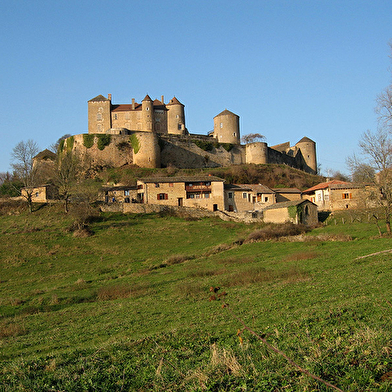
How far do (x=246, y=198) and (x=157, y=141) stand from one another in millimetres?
21945

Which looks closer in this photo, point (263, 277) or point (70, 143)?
point (263, 277)

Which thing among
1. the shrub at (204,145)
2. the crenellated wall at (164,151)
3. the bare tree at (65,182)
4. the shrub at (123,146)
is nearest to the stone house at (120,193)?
the bare tree at (65,182)

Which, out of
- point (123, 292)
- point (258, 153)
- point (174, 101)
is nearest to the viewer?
point (123, 292)

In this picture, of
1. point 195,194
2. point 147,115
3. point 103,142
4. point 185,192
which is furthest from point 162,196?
point 147,115

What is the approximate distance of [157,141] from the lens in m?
67.9

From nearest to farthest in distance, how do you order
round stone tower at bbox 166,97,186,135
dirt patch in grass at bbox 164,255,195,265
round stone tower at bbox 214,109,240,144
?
dirt patch in grass at bbox 164,255,195,265
round stone tower at bbox 166,97,186,135
round stone tower at bbox 214,109,240,144

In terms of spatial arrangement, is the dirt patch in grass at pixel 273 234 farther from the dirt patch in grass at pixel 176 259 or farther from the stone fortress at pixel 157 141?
the stone fortress at pixel 157 141

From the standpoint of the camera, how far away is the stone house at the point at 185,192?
5122cm

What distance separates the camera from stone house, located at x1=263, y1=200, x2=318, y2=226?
40.9 meters

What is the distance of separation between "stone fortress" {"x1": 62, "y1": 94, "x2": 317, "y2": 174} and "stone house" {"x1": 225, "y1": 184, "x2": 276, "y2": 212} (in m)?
18.9

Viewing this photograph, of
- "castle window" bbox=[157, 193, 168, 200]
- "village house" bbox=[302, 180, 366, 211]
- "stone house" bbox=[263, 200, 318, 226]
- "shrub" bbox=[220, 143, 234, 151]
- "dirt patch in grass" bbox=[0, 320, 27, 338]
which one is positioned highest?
"shrub" bbox=[220, 143, 234, 151]

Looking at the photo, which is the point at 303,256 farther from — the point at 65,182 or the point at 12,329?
the point at 65,182

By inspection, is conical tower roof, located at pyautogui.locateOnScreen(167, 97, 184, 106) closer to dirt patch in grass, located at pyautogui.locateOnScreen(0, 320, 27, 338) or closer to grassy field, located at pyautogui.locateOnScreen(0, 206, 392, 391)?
grassy field, located at pyautogui.locateOnScreen(0, 206, 392, 391)

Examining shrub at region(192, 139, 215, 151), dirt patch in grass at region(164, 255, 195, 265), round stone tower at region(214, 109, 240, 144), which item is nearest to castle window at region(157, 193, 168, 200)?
dirt patch in grass at region(164, 255, 195, 265)
